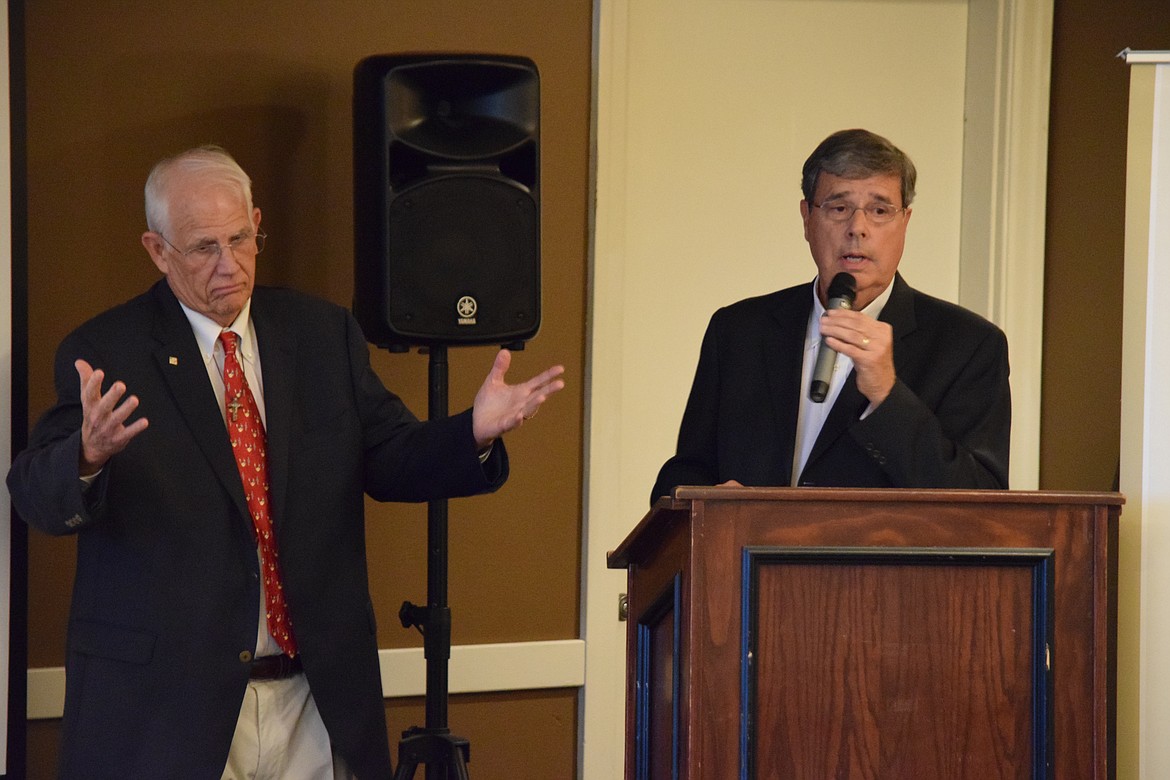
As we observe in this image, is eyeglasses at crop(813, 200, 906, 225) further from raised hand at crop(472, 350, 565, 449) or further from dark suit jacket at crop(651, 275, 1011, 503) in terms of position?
raised hand at crop(472, 350, 565, 449)

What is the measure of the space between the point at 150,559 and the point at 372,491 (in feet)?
1.63

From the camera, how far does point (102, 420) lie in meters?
2.28

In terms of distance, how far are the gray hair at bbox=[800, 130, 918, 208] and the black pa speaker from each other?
899mm

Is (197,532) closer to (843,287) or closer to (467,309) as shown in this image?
(467,309)

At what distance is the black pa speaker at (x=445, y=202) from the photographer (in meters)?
3.21

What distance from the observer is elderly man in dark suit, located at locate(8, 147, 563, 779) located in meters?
2.52

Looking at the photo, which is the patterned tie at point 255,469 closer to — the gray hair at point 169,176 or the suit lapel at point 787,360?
the gray hair at point 169,176

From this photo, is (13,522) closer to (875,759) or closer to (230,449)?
(230,449)

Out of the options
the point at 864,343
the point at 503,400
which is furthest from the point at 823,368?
the point at 503,400

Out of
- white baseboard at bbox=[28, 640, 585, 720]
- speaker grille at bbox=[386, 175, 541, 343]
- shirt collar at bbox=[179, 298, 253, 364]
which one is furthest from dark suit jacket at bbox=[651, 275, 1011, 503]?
white baseboard at bbox=[28, 640, 585, 720]

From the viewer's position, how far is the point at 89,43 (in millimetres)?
3514

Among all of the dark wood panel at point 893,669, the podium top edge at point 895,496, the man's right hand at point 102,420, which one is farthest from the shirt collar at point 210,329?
the dark wood panel at point 893,669

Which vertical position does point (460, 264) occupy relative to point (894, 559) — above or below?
above

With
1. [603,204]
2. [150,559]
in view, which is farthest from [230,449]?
[603,204]
